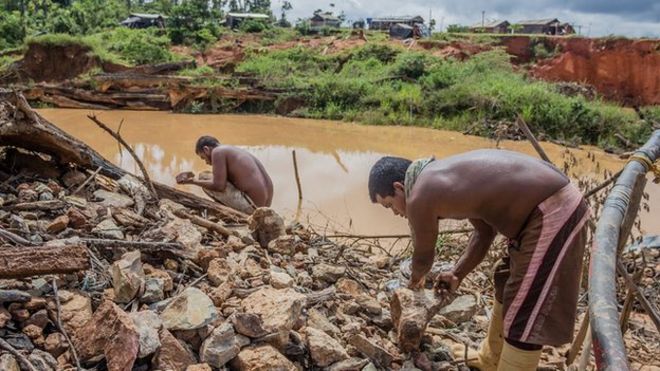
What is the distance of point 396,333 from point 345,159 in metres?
8.11

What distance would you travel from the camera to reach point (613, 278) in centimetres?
78

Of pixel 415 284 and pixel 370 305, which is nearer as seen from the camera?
pixel 415 284


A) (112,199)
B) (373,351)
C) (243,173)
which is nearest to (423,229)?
(373,351)

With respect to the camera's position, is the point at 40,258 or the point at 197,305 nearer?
the point at 40,258

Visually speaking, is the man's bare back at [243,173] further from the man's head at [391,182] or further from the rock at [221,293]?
the man's head at [391,182]

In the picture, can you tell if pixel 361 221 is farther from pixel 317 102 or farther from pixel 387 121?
pixel 317 102

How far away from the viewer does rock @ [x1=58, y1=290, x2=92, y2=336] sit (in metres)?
1.83

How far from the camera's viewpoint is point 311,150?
1136cm

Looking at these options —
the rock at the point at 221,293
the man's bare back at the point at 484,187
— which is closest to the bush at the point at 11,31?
the rock at the point at 221,293

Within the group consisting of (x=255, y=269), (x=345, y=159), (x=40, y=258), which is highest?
(x=40, y=258)

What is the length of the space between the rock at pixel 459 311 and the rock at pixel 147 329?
1.57 metres

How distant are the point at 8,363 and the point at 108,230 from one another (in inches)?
43.3

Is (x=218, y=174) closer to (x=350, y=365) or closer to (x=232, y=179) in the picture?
(x=232, y=179)

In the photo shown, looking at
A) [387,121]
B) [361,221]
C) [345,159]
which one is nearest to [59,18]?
[387,121]
